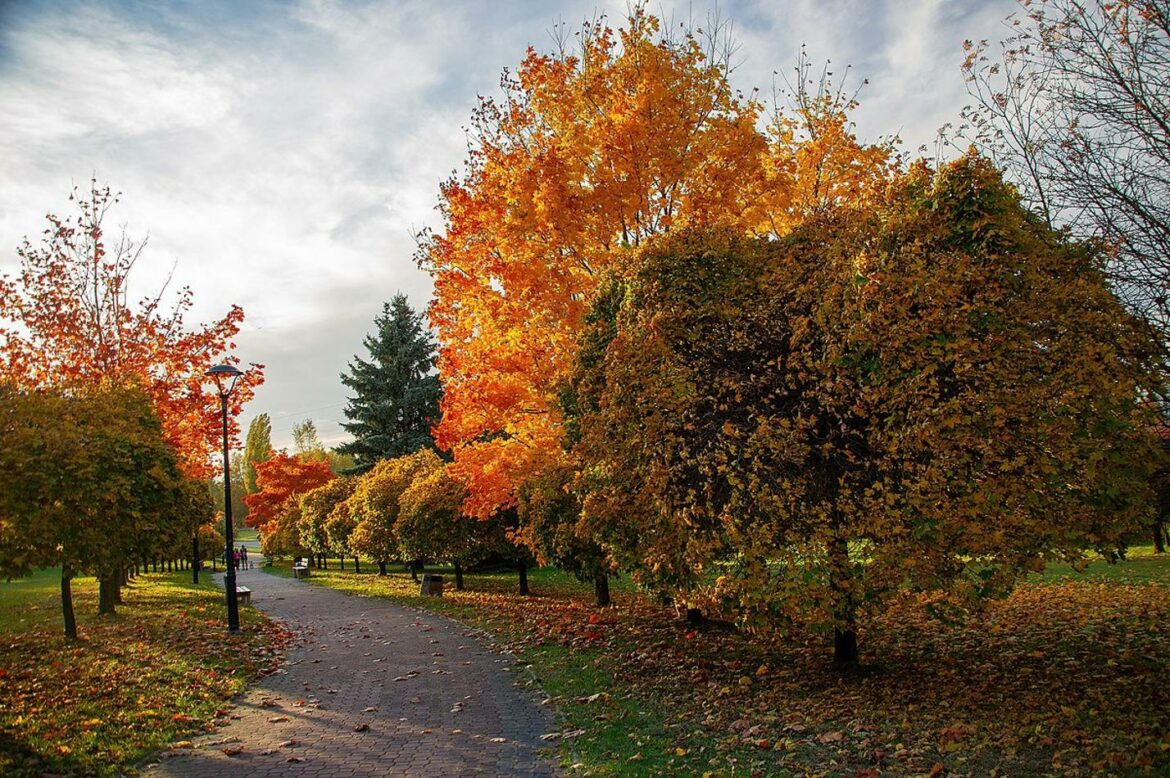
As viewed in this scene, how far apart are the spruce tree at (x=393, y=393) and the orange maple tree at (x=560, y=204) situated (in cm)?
2908

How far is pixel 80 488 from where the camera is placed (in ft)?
29.6

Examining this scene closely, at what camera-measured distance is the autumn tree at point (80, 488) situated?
790cm

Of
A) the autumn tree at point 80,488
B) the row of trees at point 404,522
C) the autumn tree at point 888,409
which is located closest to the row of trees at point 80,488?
the autumn tree at point 80,488

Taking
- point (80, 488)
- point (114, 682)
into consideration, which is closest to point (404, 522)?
point (114, 682)

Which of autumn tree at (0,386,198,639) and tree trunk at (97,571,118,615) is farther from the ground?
autumn tree at (0,386,198,639)

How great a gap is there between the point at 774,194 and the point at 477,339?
6.31 m

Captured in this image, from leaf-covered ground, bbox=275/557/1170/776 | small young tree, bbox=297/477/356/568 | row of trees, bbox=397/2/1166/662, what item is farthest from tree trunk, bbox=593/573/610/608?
small young tree, bbox=297/477/356/568

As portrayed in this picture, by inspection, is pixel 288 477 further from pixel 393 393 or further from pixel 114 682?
pixel 114 682

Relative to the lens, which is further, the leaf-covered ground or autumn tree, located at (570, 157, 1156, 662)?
autumn tree, located at (570, 157, 1156, 662)

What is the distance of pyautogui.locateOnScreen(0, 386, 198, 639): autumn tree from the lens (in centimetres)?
790

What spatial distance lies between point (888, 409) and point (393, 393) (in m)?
38.7

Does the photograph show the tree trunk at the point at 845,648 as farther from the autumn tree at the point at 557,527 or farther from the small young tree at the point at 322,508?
Answer: the small young tree at the point at 322,508

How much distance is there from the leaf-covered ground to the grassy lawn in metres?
4.05

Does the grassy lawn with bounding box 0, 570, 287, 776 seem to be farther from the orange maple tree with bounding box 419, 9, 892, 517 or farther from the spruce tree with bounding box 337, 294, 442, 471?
the spruce tree with bounding box 337, 294, 442, 471
